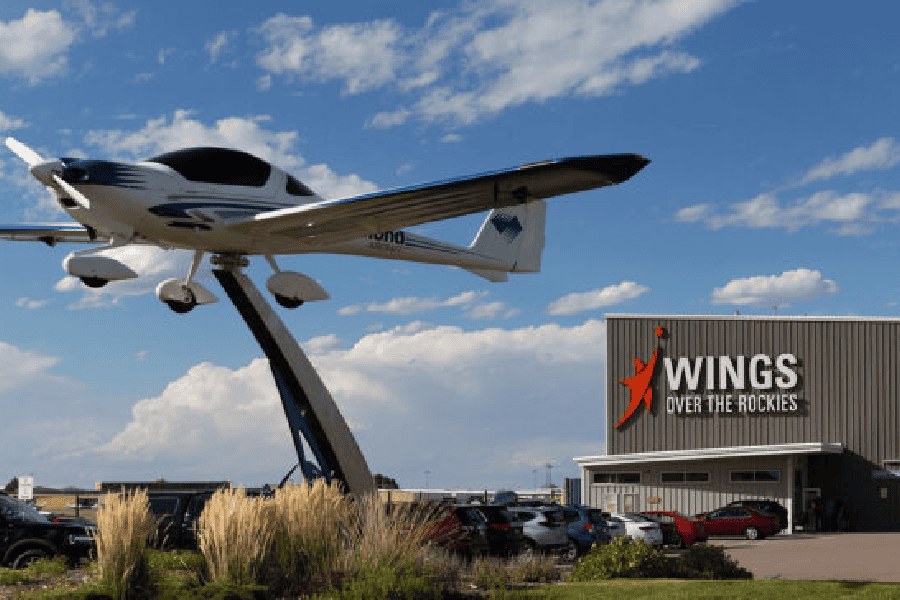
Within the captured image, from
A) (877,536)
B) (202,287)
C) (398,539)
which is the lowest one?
(877,536)

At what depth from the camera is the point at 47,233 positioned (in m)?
22.1

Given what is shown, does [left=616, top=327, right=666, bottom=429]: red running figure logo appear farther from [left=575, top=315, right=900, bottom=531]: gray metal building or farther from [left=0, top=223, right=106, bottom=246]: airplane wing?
[left=0, top=223, right=106, bottom=246]: airplane wing

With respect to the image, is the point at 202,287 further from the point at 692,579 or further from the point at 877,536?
the point at 877,536

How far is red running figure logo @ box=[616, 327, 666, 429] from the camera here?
4197cm

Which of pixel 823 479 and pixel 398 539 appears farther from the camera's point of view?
pixel 823 479

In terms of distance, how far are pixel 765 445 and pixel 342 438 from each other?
24.4 m

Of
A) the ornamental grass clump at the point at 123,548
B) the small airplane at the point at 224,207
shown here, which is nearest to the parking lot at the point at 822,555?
the small airplane at the point at 224,207

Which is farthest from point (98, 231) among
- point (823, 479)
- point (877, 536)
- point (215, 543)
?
point (823, 479)

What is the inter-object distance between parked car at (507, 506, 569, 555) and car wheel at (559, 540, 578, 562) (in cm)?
14

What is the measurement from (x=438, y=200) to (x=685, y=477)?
25.9 m

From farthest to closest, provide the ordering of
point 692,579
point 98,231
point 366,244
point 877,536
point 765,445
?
point 765,445 < point 877,536 < point 366,244 < point 98,231 < point 692,579

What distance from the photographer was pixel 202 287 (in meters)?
20.0

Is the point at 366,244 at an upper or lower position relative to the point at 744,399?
upper

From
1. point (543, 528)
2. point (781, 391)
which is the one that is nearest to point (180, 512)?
point (543, 528)
